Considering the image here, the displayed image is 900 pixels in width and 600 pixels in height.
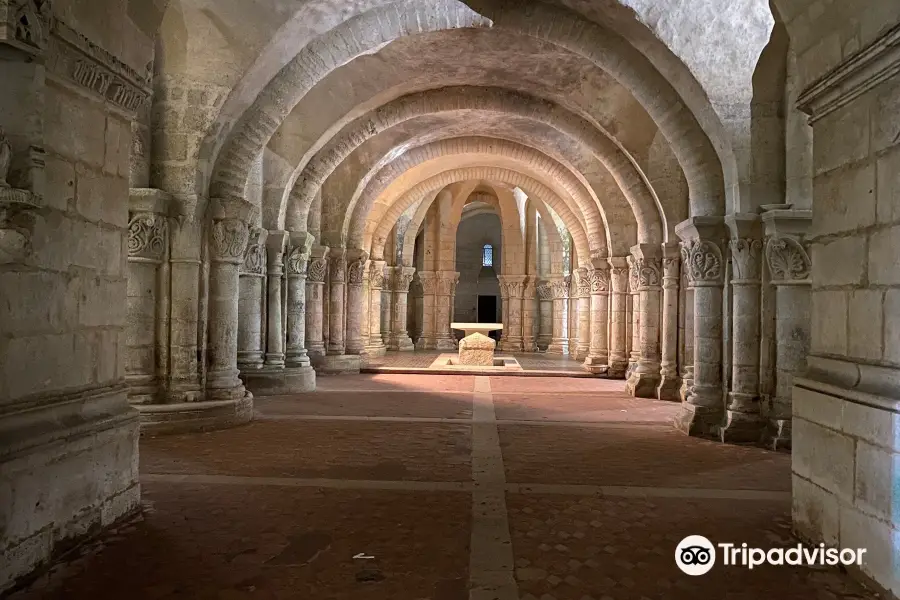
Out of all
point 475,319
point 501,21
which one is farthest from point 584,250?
point 475,319

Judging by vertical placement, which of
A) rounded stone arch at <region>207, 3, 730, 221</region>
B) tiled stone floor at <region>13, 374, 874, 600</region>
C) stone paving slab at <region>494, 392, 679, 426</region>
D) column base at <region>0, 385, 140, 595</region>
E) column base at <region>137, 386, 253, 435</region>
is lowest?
stone paving slab at <region>494, 392, 679, 426</region>

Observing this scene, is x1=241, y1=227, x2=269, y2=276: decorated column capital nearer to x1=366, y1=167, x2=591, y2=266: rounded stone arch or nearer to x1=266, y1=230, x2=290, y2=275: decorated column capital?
x1=266, y1=230, x2=290, y2=275: decorated column capital

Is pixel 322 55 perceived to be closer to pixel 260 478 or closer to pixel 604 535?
pixel 260 478

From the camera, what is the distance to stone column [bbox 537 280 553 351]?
22375 millimetres

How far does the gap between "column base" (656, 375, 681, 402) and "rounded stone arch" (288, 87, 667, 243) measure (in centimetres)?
251

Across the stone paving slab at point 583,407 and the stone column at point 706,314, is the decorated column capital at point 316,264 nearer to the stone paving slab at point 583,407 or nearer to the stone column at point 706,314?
the stone paving slab at point 583,407

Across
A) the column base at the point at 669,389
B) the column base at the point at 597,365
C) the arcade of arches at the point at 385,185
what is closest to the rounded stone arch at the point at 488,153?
the arcade of arches at the point at 385,185

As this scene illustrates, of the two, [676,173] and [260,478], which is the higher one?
[676,173]

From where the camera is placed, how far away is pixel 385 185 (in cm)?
1460

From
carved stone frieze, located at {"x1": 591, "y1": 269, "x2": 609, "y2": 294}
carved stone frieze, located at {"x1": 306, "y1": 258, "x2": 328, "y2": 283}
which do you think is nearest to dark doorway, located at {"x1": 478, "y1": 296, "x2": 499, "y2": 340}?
carved stone frieze, located at {"x1": 591, "y1": 269, "x2": 609, "y2": 294}

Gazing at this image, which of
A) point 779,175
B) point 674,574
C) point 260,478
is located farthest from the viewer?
point 779,175

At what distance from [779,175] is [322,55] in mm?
5541

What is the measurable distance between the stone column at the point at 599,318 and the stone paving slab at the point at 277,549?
33.6ft

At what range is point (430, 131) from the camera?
13.6 m
